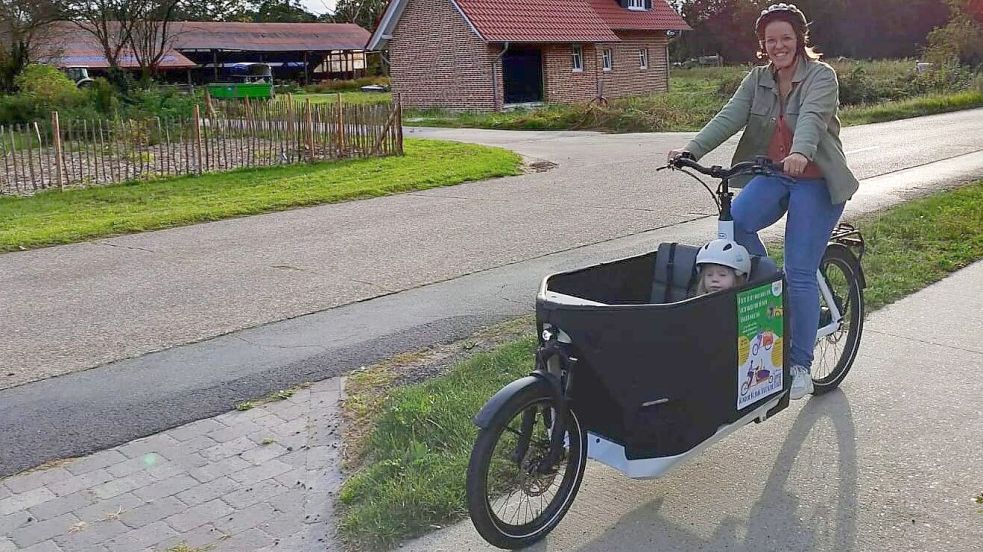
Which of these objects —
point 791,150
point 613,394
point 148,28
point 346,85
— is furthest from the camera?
point 346,85

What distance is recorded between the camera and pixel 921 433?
14.1 ft

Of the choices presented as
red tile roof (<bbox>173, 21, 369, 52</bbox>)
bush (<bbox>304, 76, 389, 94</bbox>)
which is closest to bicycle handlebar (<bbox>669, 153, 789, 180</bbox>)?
bush (<bbox>304, 76, 389, 94</bbox>)

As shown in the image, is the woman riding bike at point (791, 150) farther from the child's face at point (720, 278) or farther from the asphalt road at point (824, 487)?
the child's face at point (720, 278)

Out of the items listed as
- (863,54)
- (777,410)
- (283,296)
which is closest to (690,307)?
(777,410)

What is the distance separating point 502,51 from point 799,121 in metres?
30.3

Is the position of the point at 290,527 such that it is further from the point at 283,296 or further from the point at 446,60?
the point at 446,60

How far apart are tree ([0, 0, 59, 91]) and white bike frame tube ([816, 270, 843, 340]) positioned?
26442mm

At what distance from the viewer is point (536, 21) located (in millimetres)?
35156

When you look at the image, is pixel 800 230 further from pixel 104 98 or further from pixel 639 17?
pixel 639 17

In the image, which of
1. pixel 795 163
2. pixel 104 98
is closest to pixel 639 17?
pixel 104 98

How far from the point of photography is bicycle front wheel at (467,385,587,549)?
10.5 feet

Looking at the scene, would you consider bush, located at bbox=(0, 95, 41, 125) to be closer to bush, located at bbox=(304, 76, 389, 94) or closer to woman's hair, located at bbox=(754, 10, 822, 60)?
woman's hair, located at bbox=(754, 10, 822, 60)

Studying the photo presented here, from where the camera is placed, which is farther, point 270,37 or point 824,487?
point 270,37

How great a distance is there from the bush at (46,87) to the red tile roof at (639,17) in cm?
2193
